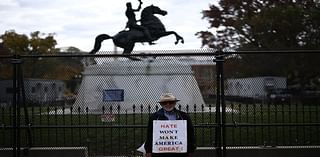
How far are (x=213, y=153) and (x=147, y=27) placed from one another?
1069 cm

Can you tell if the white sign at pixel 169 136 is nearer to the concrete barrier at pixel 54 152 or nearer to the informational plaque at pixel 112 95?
the informational plaque at pixel 112 95

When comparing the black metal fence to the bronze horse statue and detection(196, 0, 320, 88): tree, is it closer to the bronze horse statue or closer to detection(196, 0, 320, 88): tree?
the bronze horse statue

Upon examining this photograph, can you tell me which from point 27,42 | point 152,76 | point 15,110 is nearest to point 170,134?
point 15,110

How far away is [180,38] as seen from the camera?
→ 19.1 meters

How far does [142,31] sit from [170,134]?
1264 centimetres

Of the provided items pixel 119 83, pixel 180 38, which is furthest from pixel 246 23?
pixel 119 83

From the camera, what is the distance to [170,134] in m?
6.20

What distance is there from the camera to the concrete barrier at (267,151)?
8625 millimetres

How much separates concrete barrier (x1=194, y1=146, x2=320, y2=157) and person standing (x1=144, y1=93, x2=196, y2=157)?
8.22ft

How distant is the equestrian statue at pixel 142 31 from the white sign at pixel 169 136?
490 inches

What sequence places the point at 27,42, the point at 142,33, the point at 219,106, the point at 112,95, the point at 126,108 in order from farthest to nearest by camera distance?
1. the point at 27,42
2. the point at 142,33
3. the point at 126,108
4. the point at 112,95
5. the point at 219,106

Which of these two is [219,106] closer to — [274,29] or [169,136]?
[169,136]

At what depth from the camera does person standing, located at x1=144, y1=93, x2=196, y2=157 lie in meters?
6.14

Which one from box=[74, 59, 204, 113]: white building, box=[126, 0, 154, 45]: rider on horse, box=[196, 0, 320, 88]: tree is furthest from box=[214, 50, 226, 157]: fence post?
box=[196, 0, 320, 88]: tree
